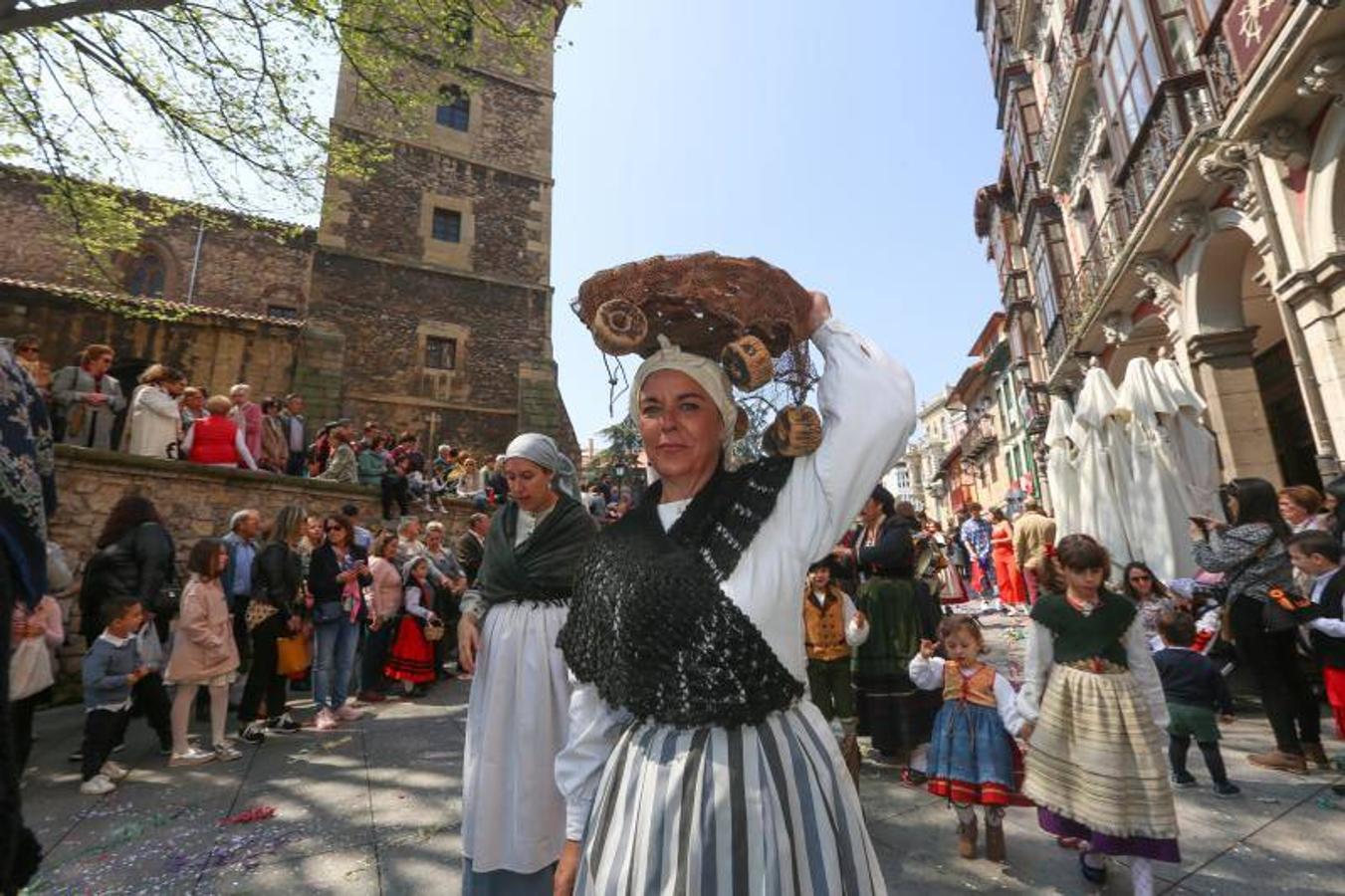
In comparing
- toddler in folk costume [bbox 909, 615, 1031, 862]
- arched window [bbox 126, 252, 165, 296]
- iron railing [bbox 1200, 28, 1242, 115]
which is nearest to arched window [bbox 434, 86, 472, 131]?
arched window [bbox 126, 252, 165, 296]

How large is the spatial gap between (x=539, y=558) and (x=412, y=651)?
5.15 metres

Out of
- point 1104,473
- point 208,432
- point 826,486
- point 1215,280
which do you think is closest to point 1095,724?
point 826,486

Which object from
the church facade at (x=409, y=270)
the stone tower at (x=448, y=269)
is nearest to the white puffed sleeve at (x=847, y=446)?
the church facade at (x=409, y=270)

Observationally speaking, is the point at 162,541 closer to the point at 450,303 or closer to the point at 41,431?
the point at 41,431

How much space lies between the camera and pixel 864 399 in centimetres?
142

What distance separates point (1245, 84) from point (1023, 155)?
42.0 feet

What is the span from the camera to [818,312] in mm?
1599

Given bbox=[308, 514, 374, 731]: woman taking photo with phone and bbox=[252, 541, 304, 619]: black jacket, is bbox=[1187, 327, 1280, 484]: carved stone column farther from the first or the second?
bbox=[252, 541, 304, 619]: black jacket

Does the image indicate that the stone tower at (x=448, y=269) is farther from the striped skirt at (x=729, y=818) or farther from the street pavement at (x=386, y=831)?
the striped skirt at (x=729, y=818)

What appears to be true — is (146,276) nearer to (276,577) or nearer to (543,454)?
(276,577)

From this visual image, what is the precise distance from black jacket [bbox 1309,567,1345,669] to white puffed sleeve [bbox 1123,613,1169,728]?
2.04 m

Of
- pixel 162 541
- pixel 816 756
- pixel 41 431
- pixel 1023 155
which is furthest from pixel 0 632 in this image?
pixel 1023 155

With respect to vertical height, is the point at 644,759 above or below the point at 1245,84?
below

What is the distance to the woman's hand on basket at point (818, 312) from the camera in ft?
5.19
